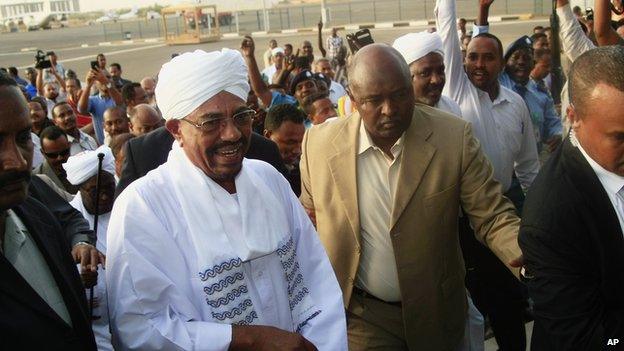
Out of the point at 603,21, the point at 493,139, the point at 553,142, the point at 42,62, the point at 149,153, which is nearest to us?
the point at 149,153

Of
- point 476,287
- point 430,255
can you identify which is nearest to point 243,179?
point 430,255

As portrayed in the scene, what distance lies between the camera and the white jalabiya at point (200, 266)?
2215 mm

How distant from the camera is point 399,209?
10.1ft

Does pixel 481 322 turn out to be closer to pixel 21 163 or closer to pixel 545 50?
pixel 21 163

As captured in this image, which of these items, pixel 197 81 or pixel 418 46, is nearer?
pixel 197 81

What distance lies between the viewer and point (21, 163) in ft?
6.32

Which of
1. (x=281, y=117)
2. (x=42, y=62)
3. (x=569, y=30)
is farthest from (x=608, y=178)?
(x=42, y=62)

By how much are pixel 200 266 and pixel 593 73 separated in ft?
4.63

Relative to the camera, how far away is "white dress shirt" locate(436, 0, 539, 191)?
14.3 feet

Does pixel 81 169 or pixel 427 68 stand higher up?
pixel 427 68

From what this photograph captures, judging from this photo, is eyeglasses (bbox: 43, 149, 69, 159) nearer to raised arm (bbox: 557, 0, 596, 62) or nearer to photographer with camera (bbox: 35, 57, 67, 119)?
raised arm (bbox: 557, 0, 596, 62)

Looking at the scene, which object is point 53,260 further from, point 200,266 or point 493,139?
point 493,139

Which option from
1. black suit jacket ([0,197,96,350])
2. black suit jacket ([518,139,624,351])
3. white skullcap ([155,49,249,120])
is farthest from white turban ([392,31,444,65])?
black suit jacket ([0,197,96,350])

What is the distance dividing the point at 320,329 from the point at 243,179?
645 millimetres
